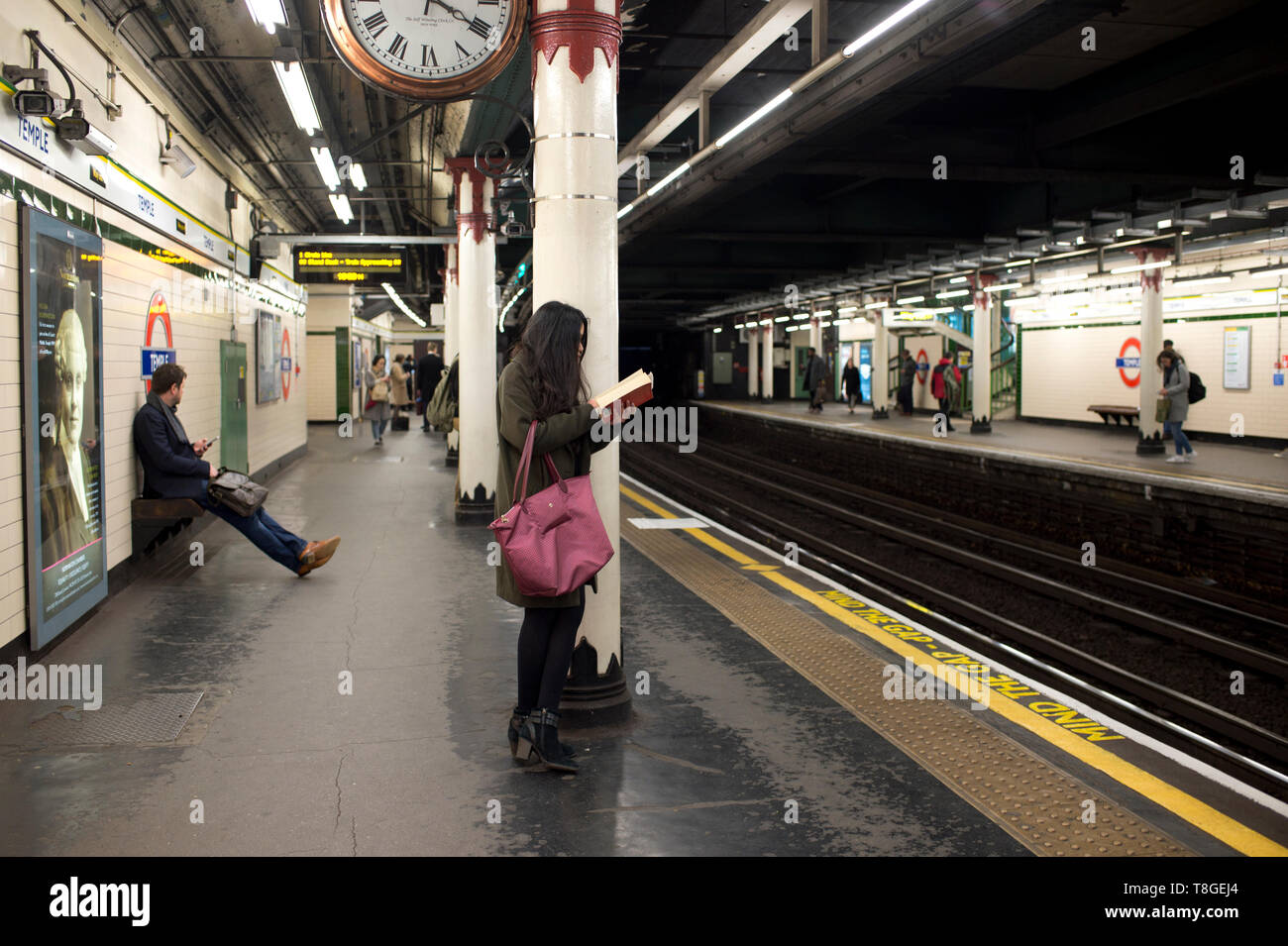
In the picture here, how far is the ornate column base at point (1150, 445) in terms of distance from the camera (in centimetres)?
1683

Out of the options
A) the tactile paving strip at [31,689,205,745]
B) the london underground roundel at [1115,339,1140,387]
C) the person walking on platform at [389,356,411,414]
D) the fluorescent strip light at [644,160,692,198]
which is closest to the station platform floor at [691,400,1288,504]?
the london underground roundel at [1115,339,1140,387]

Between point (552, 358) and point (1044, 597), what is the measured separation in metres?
8.21

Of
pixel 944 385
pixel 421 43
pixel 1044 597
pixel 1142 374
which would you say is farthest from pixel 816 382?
pixel 421 43

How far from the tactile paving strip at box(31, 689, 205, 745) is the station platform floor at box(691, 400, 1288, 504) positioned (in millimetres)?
10086

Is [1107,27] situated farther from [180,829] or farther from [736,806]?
[180,829]

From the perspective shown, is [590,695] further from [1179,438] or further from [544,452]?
[1179,438]

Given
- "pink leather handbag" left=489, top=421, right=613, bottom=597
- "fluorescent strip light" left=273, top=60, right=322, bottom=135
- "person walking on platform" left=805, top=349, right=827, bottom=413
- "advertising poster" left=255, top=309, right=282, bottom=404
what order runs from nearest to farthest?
1. "pink leather handbag" left=489, top=421, right=613, bottom=597
2. "fluorescent strip light" left=273, top=60, right=322, bottom=135
3. "advertising poster" left=255, top=309, right=282, bottom=404
4. "person walking on platform" left=805, top=349, right=827, bottom=413

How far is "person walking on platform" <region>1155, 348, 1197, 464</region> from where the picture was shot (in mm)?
15477

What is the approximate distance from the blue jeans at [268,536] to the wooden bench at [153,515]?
0.16 meters

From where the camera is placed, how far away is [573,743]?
422cm

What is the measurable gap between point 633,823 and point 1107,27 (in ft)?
26.8

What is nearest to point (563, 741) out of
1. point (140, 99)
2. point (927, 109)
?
point (140, 99)

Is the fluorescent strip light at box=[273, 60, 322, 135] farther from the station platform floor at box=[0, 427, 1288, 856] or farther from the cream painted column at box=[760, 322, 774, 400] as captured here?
the cream painted column at box=[760, 322, 774, 400]

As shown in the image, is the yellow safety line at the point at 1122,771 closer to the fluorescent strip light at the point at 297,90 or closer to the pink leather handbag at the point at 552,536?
the pink leather handbag at the point at 552,536
